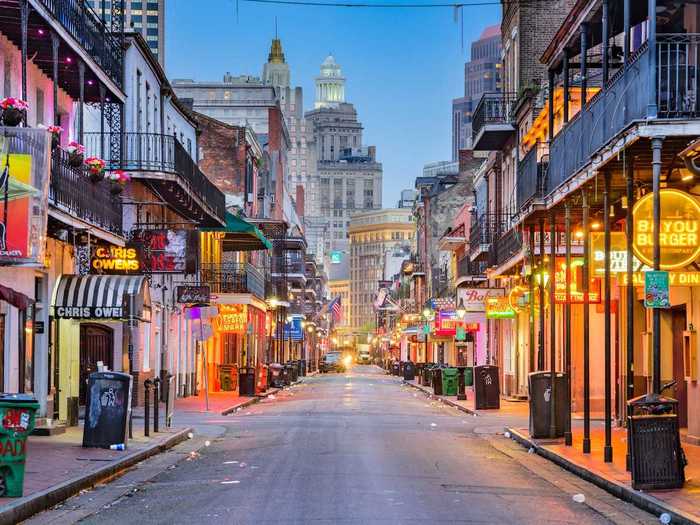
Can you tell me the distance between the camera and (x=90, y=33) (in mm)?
26906

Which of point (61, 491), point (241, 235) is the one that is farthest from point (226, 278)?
point (61, 491)

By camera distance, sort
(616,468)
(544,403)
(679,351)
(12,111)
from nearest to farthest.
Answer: (616,468)
(12,111)
(544,403)
(679,351)

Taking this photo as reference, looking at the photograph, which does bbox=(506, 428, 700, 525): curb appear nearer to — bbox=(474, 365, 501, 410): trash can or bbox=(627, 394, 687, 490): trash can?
bbox=(627, 394, 687, 490): trash can

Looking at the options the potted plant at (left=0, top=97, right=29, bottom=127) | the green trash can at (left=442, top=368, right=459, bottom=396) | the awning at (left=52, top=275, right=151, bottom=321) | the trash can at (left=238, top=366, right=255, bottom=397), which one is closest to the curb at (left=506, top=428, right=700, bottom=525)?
the awning at (left=52, top=275, right=151, bottom=321)

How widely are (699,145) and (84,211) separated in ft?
43.6

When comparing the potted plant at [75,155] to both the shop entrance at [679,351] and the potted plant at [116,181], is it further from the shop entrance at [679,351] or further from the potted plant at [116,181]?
the shop entrance at [679,351]

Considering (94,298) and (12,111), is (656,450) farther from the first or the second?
(94,298)

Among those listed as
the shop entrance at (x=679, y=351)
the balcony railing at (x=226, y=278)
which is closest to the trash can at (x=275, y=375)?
the balcony railing at (x=226, y=278)

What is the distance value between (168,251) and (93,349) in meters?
4.13

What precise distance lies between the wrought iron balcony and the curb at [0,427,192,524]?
26671 mm

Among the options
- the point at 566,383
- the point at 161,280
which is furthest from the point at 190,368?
the point at 566,383

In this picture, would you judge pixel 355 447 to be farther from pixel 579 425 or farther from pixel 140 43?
pixel 140 43

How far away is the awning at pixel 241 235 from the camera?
47.2 m

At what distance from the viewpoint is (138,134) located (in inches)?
1323
